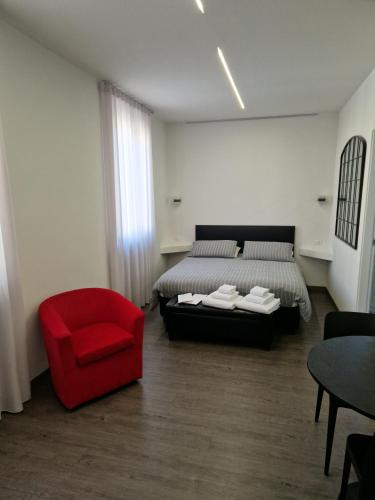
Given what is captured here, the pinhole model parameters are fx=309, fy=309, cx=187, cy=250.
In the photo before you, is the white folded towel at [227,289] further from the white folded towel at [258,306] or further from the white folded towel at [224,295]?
the white folded towel at [258,306]

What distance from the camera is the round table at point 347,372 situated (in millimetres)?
1301

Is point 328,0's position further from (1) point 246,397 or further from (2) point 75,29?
(1) point 246,397

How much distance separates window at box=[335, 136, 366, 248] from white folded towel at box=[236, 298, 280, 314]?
3.61 feet

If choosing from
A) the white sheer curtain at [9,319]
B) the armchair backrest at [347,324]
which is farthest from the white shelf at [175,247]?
the armchair backrest at [347,324]

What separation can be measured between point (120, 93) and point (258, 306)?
2.82 metres

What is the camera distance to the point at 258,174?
5012 millimetres

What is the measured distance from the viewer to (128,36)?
231cm

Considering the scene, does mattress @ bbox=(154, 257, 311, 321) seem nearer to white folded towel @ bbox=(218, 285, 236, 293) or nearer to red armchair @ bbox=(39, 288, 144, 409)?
white folded towel @ bbox=(218, 285, 236, 293)

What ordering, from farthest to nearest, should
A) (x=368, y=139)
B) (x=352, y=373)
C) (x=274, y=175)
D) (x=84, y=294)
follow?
(x=274, y=175) → (x=368, y=139) → (x=84, y=294) → (x=352, y=373)

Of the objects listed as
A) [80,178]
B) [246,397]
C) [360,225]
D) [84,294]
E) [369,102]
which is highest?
[369,102]

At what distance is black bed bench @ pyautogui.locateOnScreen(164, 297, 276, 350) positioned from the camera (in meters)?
3.08

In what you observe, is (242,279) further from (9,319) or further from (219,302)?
(9,319)

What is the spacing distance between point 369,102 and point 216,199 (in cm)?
263

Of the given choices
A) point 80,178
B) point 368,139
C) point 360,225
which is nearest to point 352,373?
point 360,225
